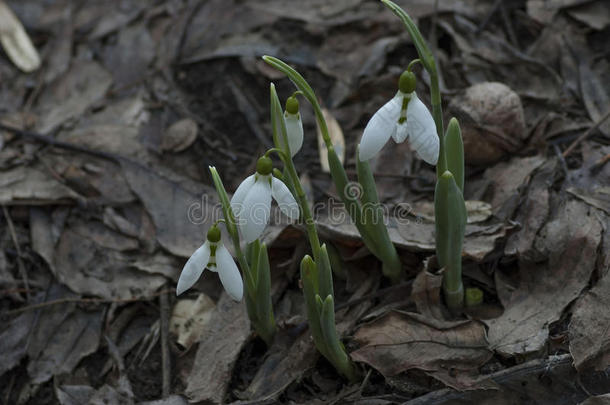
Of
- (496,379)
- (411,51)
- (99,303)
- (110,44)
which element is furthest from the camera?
(110,44)

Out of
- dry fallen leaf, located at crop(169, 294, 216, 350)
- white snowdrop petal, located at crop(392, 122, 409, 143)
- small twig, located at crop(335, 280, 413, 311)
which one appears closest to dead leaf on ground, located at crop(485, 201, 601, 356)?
small twig, located at crop(335, 280, 413, 311)

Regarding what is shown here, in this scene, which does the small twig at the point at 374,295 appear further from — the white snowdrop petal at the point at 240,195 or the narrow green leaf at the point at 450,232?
the white snowdrop petal at the point at 240,195

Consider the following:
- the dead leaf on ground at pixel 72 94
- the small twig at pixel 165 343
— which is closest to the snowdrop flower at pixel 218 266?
the small twig at pixel 165 343

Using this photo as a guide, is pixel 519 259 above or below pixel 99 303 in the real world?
above

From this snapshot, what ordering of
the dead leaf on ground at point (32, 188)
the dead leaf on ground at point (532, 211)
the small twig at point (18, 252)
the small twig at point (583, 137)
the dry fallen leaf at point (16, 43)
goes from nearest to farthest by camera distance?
1. the dead leaf on ground at point (532, 211)
2. the small twig at point (583, 137)
3. the small twig at point (18, 252)
4. the dead leaf on ground at point (32, 188)
5. the dry fallen leaf at point (16, 43)

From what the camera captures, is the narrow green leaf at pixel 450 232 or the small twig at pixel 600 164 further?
the small twig at pixel 600 164

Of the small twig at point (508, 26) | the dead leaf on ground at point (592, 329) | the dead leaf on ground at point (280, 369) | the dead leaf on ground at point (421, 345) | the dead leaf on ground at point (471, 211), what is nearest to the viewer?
the dead leaf on ground at point (592, 329)

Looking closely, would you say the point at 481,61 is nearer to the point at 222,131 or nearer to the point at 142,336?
the point at 222,131

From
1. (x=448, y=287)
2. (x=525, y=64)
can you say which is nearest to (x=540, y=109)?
(x=525, y=64)
